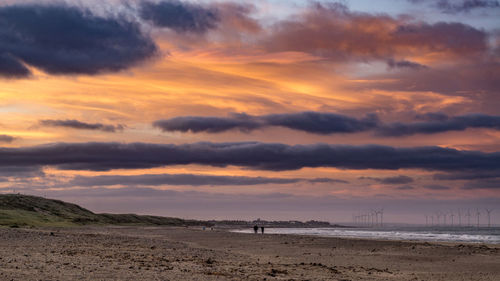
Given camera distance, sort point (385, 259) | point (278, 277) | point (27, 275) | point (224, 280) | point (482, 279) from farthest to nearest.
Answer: point (385, 259), point (482, 279), point (278, 277), point (224, 280), point (27, 275)

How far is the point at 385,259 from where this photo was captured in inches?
1599

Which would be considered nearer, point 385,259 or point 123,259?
point 123,259

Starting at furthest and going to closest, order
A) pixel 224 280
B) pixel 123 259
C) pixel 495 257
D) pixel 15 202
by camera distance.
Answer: pixel 15 202
pixel 495 257
pixel 123 259
pixel 224 280

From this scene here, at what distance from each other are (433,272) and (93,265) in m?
20.4

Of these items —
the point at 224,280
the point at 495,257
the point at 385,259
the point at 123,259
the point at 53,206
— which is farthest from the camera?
the point at 53,206

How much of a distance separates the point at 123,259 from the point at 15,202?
15219 cm

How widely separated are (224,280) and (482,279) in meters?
15.2

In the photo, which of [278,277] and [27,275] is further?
[278,277]

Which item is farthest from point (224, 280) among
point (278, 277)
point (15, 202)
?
point (15, 202)

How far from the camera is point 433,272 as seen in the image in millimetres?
31875

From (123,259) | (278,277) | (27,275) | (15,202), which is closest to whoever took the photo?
(27,275)

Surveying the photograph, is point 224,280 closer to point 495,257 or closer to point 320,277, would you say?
point 320,277

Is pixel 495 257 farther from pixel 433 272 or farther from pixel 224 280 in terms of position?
pixel 224 280

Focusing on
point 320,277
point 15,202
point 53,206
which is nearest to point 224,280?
point 320,277
